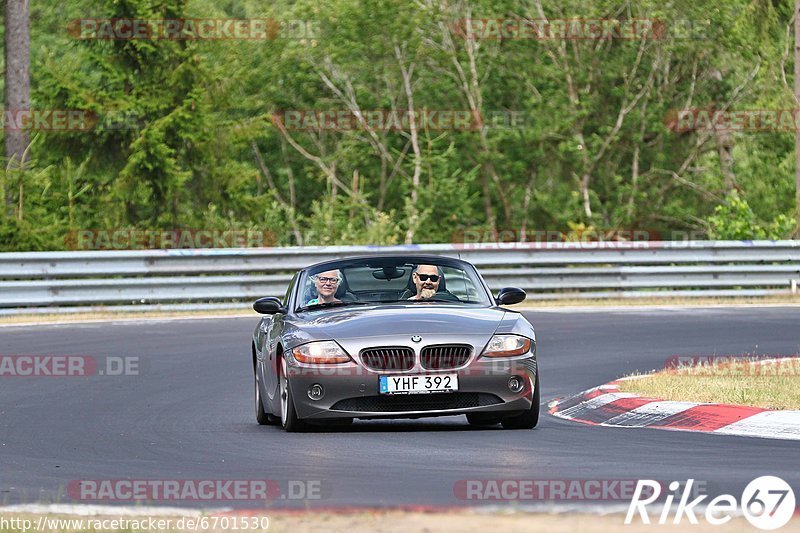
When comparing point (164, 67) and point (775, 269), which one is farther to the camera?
point (164, 67)

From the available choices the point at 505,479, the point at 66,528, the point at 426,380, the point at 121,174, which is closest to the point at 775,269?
the point at 121,174

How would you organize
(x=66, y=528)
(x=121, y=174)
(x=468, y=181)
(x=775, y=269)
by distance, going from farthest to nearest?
1. (x=468, y=181)
2. (x=121, y=174)
3. (x=775, y=269)
4. (x=66, y=528)

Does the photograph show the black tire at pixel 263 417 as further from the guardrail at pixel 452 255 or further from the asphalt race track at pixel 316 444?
the guardrail at pixel 452 255

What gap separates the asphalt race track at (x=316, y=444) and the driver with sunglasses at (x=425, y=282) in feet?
3.07

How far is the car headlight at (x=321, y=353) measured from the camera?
36.9ft

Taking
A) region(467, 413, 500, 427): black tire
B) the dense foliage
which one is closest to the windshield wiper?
region(467, 413, 500, 427): black tire

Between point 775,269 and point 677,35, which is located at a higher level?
point 677,35

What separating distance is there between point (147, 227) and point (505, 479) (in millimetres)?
26132

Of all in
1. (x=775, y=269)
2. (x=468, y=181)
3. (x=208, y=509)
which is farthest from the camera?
(x=468, y=181)

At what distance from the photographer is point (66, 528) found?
7.18m

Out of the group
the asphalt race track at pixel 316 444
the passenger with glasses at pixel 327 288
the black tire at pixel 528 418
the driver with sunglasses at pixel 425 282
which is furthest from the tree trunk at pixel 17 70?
the black tire at pixel 528 418

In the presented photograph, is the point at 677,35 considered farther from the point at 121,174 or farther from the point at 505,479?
the point at 505,479

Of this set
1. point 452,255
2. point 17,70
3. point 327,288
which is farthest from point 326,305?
point 17,70

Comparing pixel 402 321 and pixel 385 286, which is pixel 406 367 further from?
pixel 385 286
